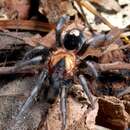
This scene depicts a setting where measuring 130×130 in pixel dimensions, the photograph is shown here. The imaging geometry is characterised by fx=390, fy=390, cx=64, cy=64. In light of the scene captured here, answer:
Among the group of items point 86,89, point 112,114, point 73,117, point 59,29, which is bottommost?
point 112,114

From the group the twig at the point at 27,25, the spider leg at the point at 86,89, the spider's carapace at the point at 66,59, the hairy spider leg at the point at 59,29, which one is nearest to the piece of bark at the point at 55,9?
the twig at the point at 27,25

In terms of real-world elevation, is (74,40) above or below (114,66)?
above

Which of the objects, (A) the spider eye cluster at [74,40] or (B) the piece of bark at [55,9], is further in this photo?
(B) the piece of bark at [55,9]

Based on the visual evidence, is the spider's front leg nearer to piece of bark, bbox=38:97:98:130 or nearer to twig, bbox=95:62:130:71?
piece of bark, bbox=38:97:98:130

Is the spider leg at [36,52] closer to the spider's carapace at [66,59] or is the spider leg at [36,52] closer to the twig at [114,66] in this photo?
the spider's carapace at [66,59]

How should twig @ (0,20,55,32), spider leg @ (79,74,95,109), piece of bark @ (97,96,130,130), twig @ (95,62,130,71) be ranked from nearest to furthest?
spider leg @ (79,74,95,109) → piece of bark @ (97,96,130,130) → twig @ (95,62,130,71) → twig @ (0,20,55,32)

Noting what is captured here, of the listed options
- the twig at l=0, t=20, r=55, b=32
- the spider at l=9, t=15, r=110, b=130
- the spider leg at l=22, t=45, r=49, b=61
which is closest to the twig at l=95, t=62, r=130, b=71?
the spider at l=9, t=15, r=110, b=130

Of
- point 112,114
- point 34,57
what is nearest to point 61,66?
point 34,57

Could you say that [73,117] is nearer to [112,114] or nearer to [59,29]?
[112,114]
